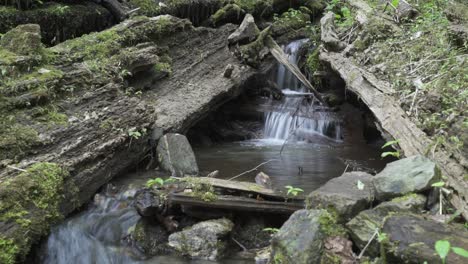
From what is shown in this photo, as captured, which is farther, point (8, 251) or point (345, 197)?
point (8, 251)

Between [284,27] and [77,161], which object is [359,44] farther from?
[77,161]

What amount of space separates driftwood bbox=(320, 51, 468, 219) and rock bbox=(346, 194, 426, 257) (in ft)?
1.39

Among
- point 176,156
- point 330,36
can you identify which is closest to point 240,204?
point 176,156

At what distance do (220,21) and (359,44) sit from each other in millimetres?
4924

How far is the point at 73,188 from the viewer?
18.2ft

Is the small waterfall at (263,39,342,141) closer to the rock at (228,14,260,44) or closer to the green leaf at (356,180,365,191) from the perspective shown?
the rock at (228,14,260,44)

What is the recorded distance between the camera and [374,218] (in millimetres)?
3750

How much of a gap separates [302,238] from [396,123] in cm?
265

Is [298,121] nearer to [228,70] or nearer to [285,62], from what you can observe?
[285,62]

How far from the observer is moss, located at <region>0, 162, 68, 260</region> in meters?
4.41

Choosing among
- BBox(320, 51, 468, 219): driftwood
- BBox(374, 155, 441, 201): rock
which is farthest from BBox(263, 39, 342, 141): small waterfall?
BBox(374, 155, 441, 201): rock

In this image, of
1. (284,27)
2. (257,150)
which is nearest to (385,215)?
(257,150)

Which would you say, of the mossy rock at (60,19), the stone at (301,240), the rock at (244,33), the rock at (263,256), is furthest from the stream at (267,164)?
the mossy rock at (60,19)

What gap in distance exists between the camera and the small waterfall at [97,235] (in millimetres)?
5156
